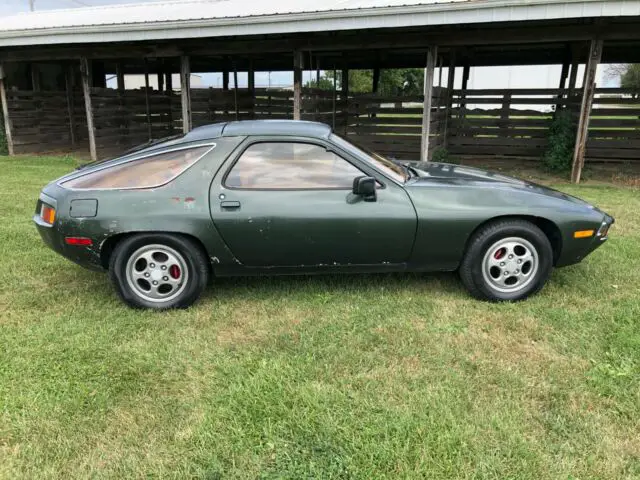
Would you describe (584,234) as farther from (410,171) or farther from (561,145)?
(561,145)

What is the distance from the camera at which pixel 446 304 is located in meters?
3.80

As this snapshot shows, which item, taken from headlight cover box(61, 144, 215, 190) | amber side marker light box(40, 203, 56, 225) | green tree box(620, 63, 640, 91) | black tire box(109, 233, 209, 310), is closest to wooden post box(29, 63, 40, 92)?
amber side marker light box(40, 203, 56, 225)

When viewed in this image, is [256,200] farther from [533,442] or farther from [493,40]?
[493,40]

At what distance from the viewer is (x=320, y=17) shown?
8258 millimetres

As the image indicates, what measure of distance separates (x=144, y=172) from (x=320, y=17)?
18.6ft

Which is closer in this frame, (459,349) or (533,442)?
(533,442)

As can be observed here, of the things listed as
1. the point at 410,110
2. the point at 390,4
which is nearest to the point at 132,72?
the point at 410,110

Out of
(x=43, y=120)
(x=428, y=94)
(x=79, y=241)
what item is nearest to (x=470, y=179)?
(x=79, y=241)

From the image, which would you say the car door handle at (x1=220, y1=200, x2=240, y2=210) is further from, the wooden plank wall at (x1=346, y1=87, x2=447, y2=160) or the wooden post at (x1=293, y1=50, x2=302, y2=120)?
the wooden plank wall at (x1=346, y1=87, x2=447, y2=160)

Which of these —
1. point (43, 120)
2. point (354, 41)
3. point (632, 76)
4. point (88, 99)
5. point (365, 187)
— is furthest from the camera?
point (632, 76)

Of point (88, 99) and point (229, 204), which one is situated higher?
point (88, 99)

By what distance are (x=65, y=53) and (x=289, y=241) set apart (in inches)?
405

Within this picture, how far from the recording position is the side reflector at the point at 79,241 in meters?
3.58

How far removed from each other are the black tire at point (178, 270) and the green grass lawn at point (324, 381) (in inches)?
4.9
